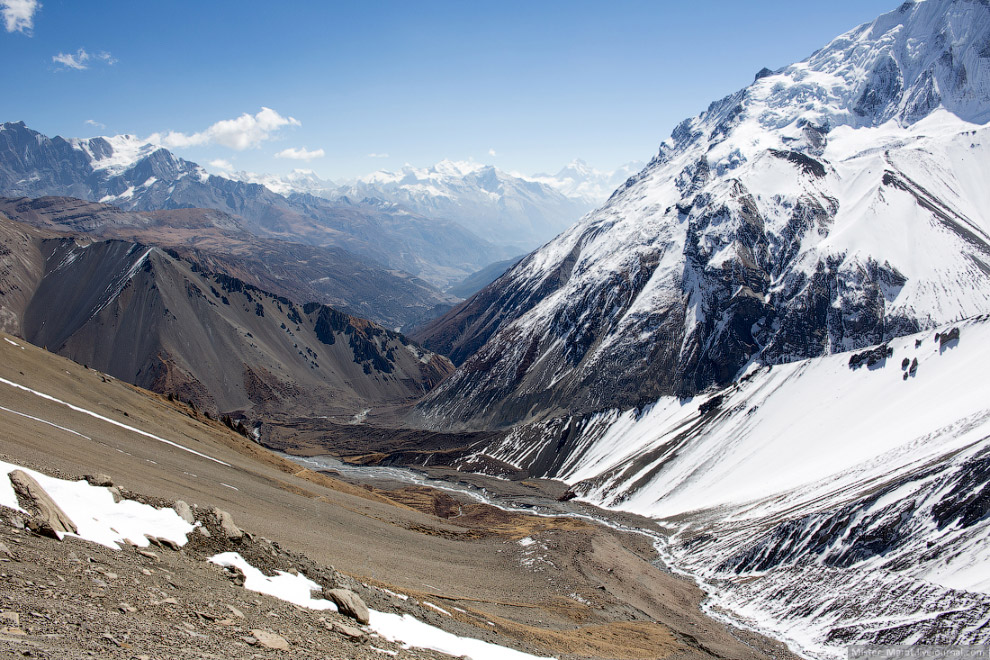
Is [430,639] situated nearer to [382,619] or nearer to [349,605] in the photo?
[382,619]

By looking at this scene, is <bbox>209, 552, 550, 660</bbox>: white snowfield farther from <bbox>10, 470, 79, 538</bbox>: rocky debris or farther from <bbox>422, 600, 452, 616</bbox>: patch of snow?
<bbox>10, 470, 79, 538</bbox>: rocky debris

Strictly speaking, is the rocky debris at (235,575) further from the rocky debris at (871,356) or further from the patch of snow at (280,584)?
the rocky debris at (871,356)

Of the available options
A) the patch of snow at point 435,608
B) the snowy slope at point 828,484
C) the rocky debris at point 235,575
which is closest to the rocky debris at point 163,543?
the rocky debris at point 235,575

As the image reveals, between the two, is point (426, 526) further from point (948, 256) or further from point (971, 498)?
point (948, 256)

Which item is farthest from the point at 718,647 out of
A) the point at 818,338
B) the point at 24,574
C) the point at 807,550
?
the point at 818,338

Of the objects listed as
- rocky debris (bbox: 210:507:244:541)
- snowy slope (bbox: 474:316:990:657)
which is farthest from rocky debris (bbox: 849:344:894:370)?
rocky debris (bbox: 210:507:244:541)
